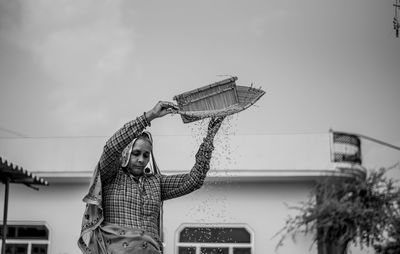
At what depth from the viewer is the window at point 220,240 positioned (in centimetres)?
1162

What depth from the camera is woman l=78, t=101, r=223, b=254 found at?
247cm

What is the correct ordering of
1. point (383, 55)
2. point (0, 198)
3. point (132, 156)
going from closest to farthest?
point (132, 156)
point (383, 55)
point (0, 198)

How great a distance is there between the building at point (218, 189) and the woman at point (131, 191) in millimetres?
8514

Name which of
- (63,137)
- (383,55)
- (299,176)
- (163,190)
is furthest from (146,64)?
(163,190)

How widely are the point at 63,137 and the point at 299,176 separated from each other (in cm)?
435

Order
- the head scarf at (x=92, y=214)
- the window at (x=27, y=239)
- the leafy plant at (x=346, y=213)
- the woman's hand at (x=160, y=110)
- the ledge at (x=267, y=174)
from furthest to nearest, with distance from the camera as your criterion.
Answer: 1. the window at (x=27, y=239)
2. the ledge at (x=267, y=174)
3. the leafy plant at (x=346, y=213)
4. the head scarf at (x=92, y=214)
5. the woman's hand at (x=160, y=110)

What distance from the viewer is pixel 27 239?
12.3 meters

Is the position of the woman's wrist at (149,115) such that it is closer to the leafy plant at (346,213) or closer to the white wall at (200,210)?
the white wall at (200,210)

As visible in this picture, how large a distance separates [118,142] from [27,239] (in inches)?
411

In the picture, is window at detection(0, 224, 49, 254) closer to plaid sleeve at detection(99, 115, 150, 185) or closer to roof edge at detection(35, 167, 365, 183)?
roof edge at detection(35, 167, 365, 183)

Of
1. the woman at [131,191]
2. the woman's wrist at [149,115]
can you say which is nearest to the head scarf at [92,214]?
the woman at [131,191]

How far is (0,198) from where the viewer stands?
41.5 ft

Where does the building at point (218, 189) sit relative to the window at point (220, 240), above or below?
above

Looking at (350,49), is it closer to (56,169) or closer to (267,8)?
(267,8)
